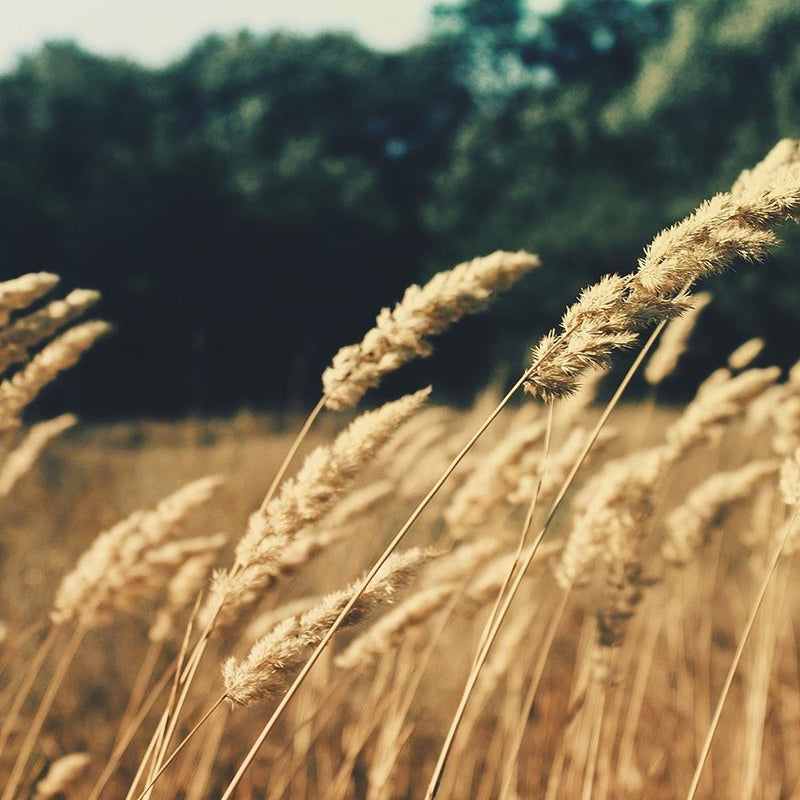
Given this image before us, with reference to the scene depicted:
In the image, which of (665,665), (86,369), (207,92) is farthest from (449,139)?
(665,665)

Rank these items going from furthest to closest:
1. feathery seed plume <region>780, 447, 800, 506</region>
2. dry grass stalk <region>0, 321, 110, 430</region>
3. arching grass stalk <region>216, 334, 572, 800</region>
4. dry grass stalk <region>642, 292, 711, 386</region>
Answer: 1. dry grass stalk <region>642, 292, 711, 386</region>
2. dry grass stalk <region>0, 321, 110, 430</region>
3. feathery seed plume <region>780, 447, 800, 506</region>
4. arching grass stalk <region>216, 334, 572, 800</region>

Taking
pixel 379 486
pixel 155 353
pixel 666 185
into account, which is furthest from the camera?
pixel 666 185

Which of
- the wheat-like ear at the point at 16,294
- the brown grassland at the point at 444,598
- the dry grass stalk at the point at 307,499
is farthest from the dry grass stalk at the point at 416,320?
the wheat-like ear at the point at 16,294

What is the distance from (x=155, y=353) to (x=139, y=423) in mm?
2740

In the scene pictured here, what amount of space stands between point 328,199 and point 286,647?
50.6ft

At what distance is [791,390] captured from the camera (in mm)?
1896

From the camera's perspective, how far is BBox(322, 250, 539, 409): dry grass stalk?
3.96ft

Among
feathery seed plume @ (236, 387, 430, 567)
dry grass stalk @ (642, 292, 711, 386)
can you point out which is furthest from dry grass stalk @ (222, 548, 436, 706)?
dry grass stalk @ (642, 292, 711, 386)

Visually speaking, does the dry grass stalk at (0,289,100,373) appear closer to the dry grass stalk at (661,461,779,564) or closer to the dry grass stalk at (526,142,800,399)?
the dry grass stalk at (526,142,800,399)

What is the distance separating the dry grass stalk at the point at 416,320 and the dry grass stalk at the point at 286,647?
1.00 ft

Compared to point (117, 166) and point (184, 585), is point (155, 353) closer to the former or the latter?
point (117, 166)

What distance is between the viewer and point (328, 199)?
51.9 feet

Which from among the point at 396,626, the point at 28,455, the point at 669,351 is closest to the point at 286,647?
the point at 396,626

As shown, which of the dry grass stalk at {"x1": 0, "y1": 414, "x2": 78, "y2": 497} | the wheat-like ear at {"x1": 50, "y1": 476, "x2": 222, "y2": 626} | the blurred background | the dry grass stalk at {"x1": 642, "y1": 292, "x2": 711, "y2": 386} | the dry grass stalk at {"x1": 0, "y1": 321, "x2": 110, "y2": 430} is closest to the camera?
the dry grass stalk at {"x1": 0, "y1": 321, "x2": 110, "y2": 430}
